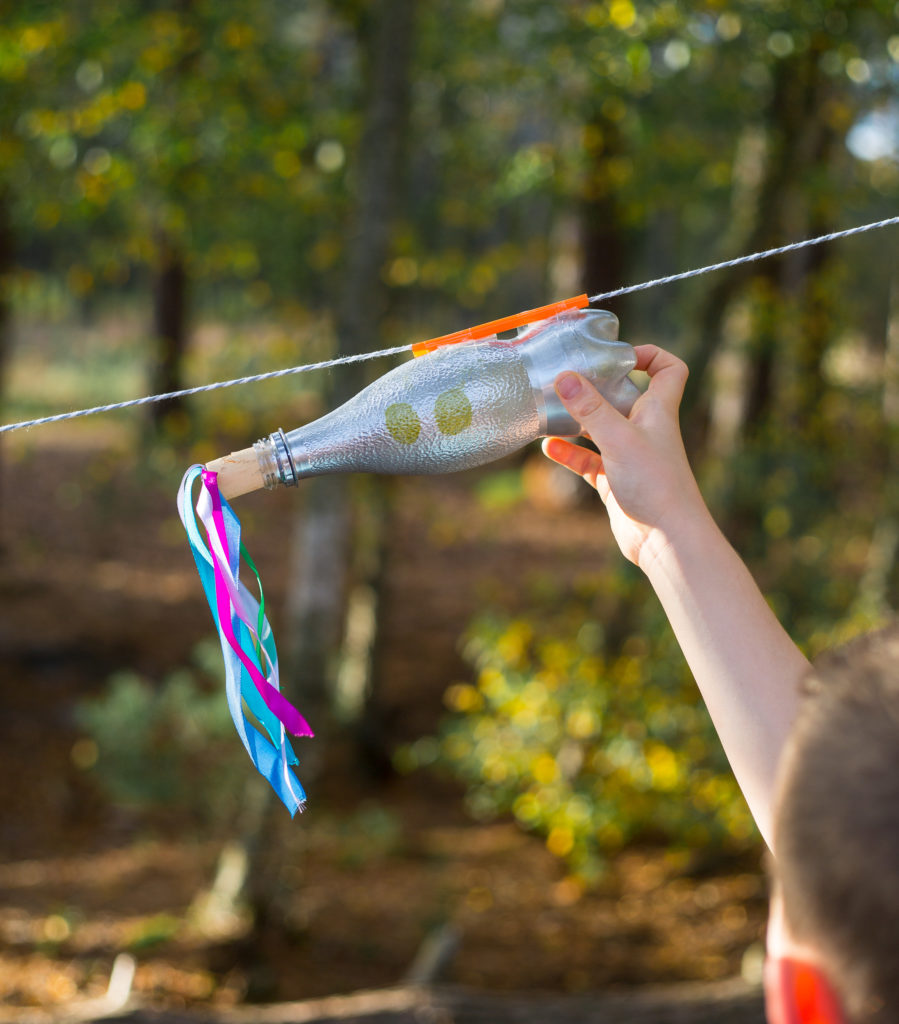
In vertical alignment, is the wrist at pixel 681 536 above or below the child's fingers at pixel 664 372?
below

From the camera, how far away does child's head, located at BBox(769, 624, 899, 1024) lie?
641mm

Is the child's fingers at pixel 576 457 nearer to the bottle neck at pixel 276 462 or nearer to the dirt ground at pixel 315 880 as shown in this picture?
the bottle neck at pixel 276 462

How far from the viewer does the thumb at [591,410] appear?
119 cm

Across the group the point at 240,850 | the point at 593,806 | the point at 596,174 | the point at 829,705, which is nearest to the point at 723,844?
the point at 593,806

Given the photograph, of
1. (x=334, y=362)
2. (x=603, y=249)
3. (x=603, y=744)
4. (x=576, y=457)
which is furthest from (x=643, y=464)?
(x=603, y=249)

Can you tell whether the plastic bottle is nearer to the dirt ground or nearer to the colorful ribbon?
the colorful ribbon

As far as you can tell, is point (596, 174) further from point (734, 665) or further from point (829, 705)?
point (829, 705)

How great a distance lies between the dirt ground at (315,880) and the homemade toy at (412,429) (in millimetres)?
3003

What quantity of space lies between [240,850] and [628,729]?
1751 millimetres

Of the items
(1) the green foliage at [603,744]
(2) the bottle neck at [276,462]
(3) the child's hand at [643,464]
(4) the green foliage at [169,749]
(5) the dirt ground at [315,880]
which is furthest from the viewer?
(4) the green foliage at [169,749]

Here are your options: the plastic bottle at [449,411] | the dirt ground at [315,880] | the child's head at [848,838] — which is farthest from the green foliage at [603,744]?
the child's head at [848,838]

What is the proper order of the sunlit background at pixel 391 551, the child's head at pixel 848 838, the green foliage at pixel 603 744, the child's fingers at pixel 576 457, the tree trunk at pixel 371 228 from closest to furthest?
the child's head at pixel 848 838
the child's fingers at pixel 576 457
the tree trunk at pixel 371 228
the sunlit background at pixel 391 551
the green foliage at pixel 603 744

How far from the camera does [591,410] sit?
121cm

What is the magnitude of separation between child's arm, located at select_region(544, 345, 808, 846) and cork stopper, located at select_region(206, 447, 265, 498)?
40 centimetres
